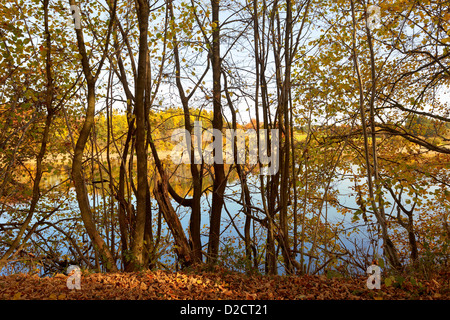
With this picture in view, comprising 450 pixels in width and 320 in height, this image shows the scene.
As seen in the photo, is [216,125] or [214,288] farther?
[216,125]

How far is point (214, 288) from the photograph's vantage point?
129 inches

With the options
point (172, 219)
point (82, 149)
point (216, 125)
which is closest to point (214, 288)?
point (172, 219)

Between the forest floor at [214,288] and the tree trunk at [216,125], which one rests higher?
the tree trunk at [216,125]

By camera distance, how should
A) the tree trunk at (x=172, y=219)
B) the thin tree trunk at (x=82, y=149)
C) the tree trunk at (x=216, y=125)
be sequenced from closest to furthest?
the thin tree trunk at (x=82, y=149), the tree trunk at (x=172, y=219), the tree trunk at (x=216, y=125)

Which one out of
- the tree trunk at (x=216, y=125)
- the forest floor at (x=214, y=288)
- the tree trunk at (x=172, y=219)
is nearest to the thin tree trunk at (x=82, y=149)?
the forest floor at (x=214, y=288)

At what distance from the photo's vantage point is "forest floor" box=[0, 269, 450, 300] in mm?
2986

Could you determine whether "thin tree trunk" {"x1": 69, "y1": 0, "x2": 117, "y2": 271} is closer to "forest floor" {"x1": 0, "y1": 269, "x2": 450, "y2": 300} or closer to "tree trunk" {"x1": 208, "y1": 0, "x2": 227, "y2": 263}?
"forest floor" {"x1": 0, "y1": 269, "x2": 450, "y2": 300}

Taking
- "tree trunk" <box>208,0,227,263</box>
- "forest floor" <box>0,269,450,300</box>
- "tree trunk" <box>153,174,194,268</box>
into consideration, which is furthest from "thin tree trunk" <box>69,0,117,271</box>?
"tree trunk" <box>208,0,227,263</box>

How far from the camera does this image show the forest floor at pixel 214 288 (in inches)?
118

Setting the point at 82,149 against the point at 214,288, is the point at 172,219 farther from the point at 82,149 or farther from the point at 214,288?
the point at 214,288

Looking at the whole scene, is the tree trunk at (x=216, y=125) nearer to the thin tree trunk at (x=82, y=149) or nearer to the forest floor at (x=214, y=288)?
the thin tree trunk at (x=82, y=149)

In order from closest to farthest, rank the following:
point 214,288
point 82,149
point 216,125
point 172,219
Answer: point 214,288
point 82,149
point 172,219
point 216,125

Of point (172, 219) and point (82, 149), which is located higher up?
point (82, 149)
